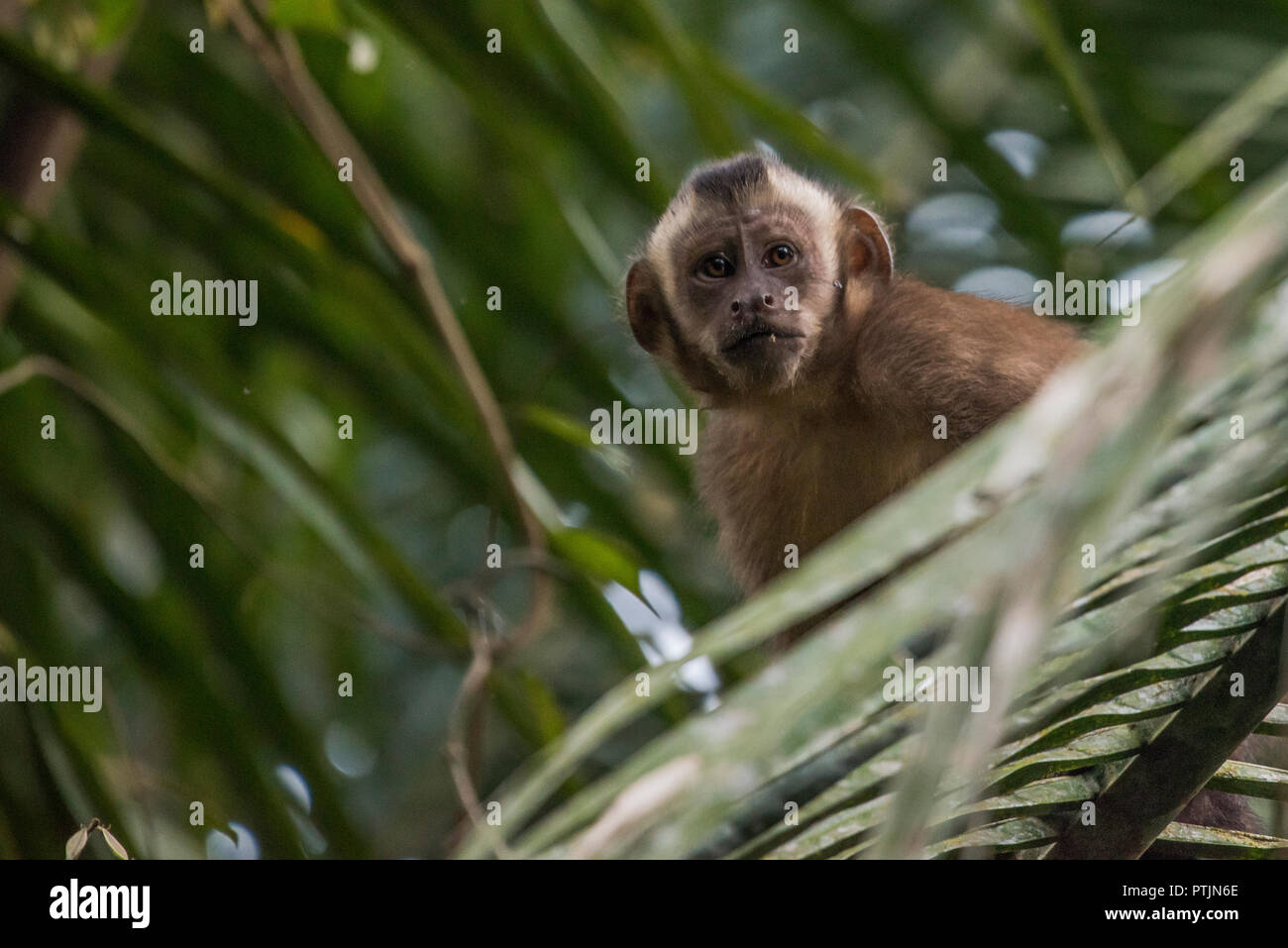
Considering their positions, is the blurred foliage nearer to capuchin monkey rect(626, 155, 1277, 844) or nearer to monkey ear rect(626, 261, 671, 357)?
capuchin monkey rect(626, 155, 1277, 844)

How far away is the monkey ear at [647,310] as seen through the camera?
4.01 m

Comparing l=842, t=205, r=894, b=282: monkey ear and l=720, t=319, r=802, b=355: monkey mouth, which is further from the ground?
l=842, t=205, r=894, b=282: monkey ear

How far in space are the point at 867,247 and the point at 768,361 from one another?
56cm

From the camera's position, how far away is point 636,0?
2338 millimetres

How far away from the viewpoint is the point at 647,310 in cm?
405

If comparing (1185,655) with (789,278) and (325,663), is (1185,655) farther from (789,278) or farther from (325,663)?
(325,663)

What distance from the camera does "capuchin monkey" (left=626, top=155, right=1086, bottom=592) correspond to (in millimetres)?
Result: 3164

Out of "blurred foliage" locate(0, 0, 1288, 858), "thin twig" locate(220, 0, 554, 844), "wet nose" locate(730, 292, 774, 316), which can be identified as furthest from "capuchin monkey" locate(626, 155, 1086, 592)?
"thin twig" locate(220, 0, 554, 844)

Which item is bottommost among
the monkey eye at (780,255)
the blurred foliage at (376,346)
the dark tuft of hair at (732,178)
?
the blurred foliage at (376,346)

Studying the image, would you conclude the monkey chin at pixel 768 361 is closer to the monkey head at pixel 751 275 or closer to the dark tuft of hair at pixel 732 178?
the monkey head at pixel 751 275

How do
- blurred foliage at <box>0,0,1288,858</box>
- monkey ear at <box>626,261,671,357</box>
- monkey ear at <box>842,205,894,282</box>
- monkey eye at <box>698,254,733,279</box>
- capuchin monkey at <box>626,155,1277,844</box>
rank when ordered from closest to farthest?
blurred foliage at <box>0,0,1288,858</box> < capuchin monkey at <box>626,155,1277,844</box> < monkey ear at <box>842,205,894,282</box> < monkey eye at <box>698,254,733,279</box> < monkey ear at <box>626,261,671,357</box>

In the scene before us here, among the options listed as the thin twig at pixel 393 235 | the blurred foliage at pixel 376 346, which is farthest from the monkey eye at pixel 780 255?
the thin twig at pixel 393 235

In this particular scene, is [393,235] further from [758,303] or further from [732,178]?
[732,178]
